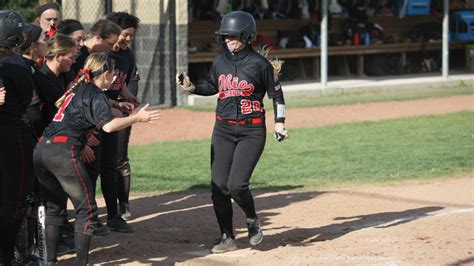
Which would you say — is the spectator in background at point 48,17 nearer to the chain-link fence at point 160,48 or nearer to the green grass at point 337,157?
the green grass at point 337,157

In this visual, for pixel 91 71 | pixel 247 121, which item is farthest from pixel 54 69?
pixel 247 121

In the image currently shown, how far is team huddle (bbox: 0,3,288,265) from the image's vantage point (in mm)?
6805

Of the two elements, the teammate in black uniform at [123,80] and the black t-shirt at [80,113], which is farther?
the teammate in black uniform at [123,80]

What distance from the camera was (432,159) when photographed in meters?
12.7

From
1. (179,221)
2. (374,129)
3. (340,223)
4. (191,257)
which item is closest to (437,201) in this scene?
(340,223)

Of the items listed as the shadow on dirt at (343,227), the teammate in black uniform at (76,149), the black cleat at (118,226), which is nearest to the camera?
the teammate in black uniform at (76,149)

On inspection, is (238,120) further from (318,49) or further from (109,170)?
(318,49)

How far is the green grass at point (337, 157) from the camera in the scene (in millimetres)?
11672

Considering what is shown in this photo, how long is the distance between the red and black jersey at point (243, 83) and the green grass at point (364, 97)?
10533 mm

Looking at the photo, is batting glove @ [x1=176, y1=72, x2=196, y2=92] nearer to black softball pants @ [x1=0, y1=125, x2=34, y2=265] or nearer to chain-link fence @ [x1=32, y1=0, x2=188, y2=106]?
black softball pants @ [x1=0, y1=125, x2=34, y2=265]

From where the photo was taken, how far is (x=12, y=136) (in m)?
6.89

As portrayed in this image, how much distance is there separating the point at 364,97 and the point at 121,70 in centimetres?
1269

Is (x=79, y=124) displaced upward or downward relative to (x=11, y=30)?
downward

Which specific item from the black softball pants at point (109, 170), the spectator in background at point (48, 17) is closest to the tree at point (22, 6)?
the spectator in background at point (48, 17)
